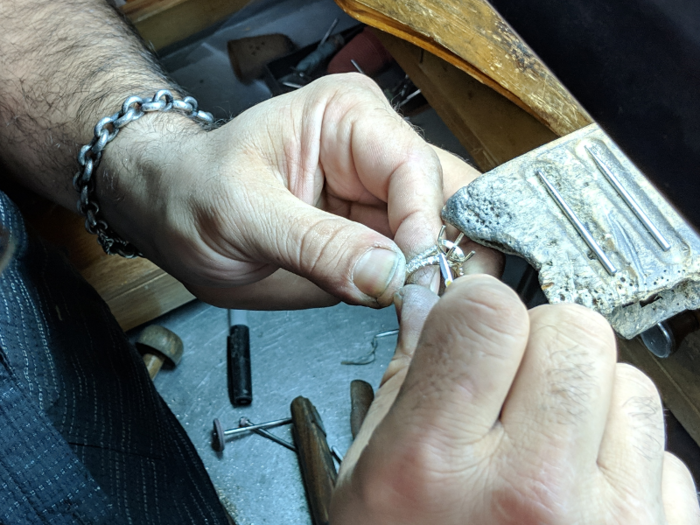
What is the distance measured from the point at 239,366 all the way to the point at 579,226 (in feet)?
2.81

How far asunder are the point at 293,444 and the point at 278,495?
11 centimetres

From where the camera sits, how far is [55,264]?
2.76 ft

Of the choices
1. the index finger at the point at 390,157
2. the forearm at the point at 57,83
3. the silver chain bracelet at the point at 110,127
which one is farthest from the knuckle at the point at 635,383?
the forearm at the point at 57,83

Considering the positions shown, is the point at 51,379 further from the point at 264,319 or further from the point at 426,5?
the point at 426,5

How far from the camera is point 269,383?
49.8 inches

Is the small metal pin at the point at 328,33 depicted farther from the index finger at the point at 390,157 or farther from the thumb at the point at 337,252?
the thumb at the point at 337,252

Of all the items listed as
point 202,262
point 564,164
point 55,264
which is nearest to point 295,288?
point 202,262

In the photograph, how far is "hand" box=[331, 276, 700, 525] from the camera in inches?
14.0

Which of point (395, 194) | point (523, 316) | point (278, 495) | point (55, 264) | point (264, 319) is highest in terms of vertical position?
point (523, 316)

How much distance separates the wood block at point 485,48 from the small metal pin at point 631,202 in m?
0.16

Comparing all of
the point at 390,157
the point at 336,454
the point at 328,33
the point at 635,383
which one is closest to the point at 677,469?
the point at 635,383

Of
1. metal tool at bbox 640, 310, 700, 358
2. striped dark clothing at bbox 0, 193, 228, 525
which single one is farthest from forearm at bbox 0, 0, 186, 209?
metal tool at bbox 640, 310, 700, 358

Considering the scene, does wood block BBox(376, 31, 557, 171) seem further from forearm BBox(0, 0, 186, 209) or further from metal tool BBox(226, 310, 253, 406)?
metal tool BBox(226, 310, 253, 406)

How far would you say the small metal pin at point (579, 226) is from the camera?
62 cm
